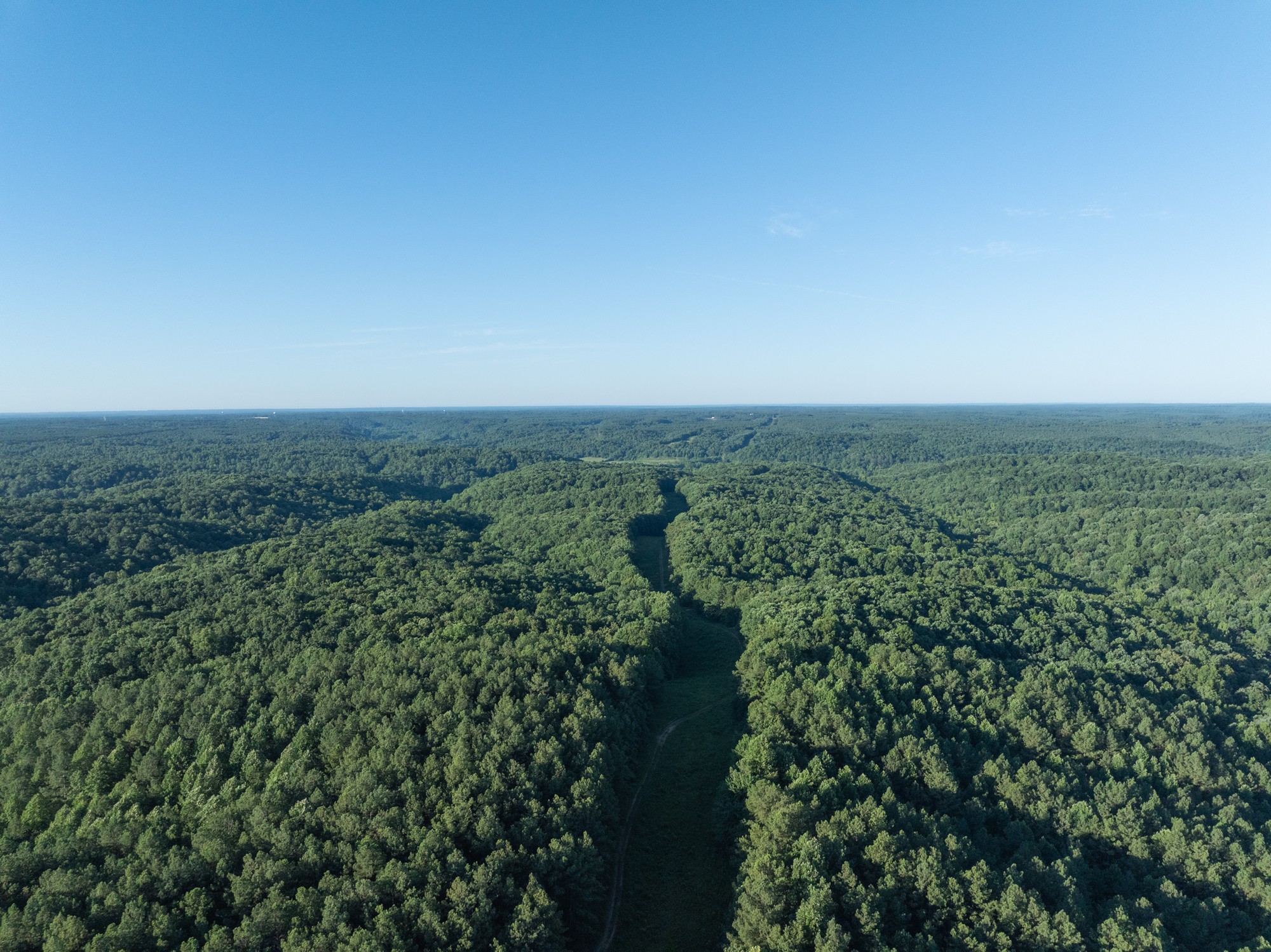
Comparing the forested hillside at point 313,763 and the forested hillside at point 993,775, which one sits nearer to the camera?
the forested hillside at point 313,763

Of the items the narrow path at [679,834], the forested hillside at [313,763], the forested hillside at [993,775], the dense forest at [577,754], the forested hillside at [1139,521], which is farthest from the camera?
the forested hillside at [1139,521]

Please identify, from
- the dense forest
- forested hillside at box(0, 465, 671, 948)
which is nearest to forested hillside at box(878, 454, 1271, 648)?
the dense forest

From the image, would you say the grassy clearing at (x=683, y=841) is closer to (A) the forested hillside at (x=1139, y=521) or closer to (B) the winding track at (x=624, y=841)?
(B) the winding track at (x=624, y=841)

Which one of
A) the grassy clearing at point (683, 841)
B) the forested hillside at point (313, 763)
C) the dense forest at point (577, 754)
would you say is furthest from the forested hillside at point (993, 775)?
the forested hillside at point (313, 763)

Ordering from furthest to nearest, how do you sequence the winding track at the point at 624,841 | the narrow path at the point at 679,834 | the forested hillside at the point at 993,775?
the narrow path at the point at 679,834
the winding track at the point at 624,841
the forested hillside at the point at 993,775

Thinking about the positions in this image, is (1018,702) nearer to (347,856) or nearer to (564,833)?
(564,833)

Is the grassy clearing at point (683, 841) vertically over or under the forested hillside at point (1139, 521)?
under

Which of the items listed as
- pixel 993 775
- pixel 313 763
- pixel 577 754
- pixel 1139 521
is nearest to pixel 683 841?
pixel 577 754

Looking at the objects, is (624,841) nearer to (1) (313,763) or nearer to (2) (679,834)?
(2) (679,834)

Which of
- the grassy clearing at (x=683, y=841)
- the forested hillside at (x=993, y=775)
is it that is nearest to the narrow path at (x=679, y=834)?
the grassy clearing at (x=683, y=841)

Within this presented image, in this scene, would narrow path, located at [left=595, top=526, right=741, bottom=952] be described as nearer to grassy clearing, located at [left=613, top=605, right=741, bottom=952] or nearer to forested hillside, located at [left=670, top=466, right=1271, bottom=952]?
grassy clearing, located at [left=613, top=605, right=741, bottom=952]
